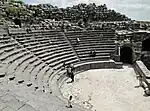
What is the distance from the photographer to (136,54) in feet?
74.8

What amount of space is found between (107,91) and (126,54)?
35.0 ft

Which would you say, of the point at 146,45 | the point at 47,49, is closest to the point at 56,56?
the point at 47,49

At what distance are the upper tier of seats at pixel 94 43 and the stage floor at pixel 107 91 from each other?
2270 millimetres

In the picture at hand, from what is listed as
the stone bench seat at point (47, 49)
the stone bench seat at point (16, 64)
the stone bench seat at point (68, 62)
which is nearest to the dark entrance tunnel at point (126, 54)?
the stone bench seat at point (47, 49)

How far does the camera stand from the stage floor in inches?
487

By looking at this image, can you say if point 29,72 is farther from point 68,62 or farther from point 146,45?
→ point 146,45

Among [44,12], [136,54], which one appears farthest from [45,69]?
[44,12]

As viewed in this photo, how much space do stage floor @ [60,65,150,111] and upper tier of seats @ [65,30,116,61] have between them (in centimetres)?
227

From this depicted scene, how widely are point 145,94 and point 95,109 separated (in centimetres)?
406

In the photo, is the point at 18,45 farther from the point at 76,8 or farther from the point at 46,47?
the point at 76,8

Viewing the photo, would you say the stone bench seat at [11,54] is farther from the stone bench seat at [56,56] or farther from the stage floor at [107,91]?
the stage floor at [107,91]

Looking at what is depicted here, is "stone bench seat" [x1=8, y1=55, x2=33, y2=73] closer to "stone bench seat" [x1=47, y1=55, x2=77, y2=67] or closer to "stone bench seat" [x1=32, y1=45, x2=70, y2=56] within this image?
"stone bench seat" [x1=32, y1=45, x2=70, y2=56]

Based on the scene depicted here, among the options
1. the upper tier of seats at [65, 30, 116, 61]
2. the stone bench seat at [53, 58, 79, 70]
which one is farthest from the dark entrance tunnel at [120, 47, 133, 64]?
the stone bench seat at [53, 58, 79, 70]

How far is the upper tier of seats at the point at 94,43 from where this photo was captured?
69.8 feet
